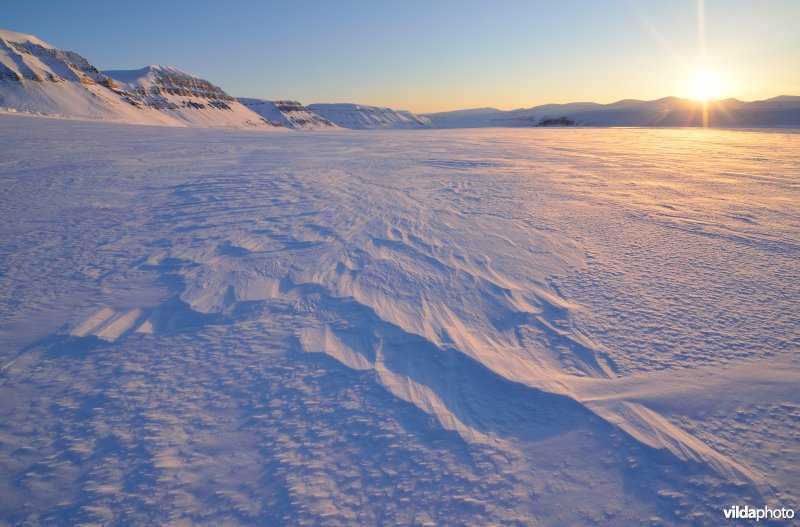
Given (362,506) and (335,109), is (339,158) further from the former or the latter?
(335,109)

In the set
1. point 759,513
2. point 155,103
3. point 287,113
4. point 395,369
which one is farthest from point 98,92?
point 759,513

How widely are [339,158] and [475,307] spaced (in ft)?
25.4

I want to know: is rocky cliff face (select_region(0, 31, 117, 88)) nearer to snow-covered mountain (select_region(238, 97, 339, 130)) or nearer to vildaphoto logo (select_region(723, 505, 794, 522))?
snow-covered mountain (select_region(238, 97, 339, 130))

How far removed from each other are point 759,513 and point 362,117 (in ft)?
293

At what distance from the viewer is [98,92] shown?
36969 mm

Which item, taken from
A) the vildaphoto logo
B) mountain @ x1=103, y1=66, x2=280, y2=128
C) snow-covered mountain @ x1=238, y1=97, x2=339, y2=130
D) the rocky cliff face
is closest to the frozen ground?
the vildaphoto logo

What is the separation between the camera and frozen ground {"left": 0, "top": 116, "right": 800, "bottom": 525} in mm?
1232

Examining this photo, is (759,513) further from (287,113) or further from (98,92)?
(287,113)

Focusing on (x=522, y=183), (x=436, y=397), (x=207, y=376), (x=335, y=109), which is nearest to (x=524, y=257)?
(x=436, y=397)

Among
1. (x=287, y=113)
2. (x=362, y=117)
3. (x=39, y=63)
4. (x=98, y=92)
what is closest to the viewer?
(x=39, y=63)

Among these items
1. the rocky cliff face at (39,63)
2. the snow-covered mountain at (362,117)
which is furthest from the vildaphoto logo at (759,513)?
the snow-covered mountain at (362,117)

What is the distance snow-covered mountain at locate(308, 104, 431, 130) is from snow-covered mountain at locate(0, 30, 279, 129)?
84.0 feet

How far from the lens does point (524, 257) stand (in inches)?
119

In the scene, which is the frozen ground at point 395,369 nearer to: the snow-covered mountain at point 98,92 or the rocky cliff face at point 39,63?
the snow-covered mountain at point 98,92
